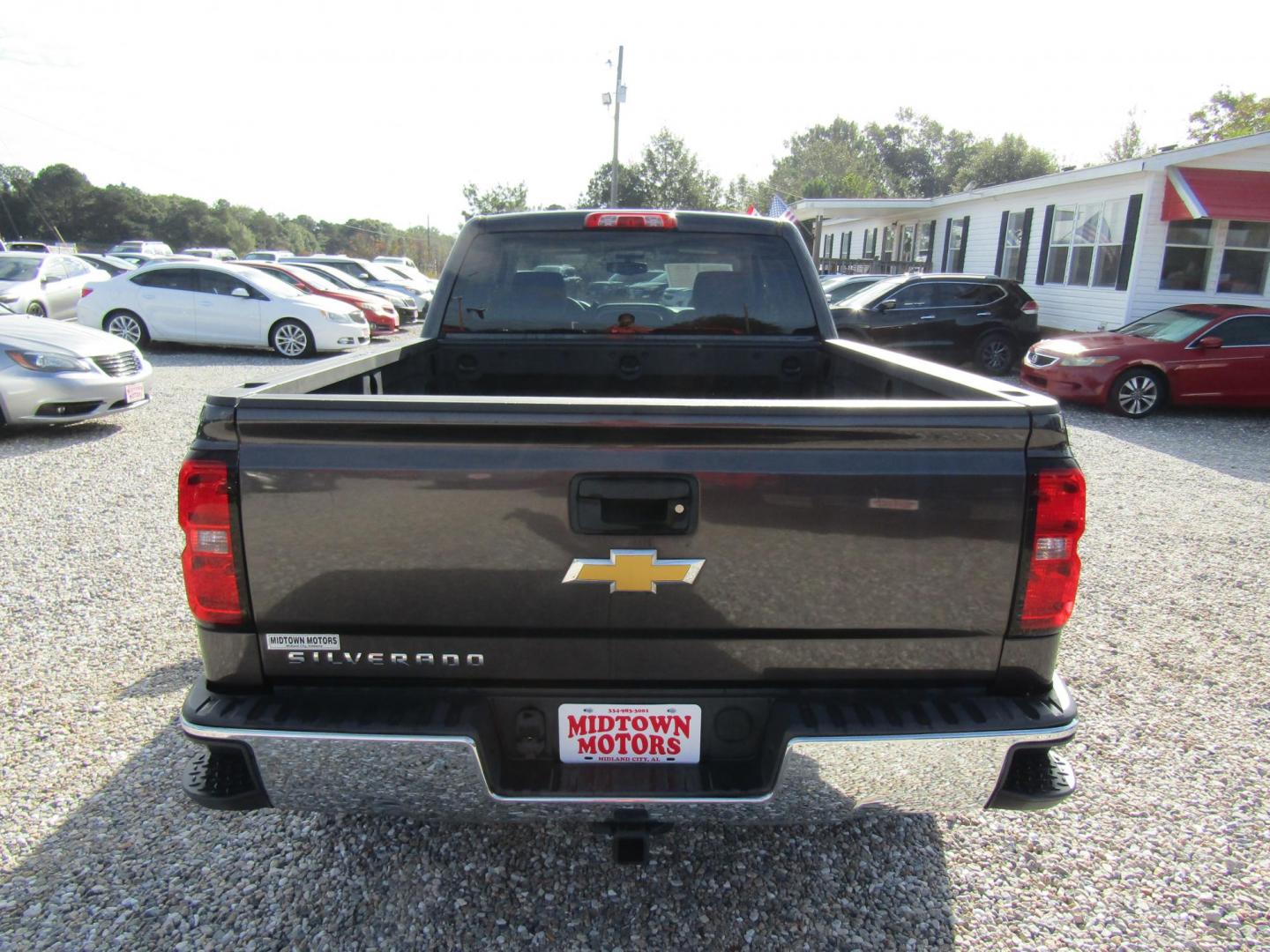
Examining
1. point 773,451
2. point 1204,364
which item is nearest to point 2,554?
point 773,451

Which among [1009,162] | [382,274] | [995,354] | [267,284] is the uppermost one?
[1009,162]

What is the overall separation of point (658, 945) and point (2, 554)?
16.2 ft

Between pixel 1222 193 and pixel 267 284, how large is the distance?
16725 millimetres

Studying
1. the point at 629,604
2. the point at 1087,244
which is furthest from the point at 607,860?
the point at 1087,244

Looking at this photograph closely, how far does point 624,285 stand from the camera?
382cm

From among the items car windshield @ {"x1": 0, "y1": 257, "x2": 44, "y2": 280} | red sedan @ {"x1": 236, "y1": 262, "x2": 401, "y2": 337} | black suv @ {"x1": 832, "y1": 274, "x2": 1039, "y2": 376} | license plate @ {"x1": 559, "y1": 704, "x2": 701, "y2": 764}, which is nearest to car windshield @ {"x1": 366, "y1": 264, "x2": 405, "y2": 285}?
red sedan @ {"x1": 236, "y1": 262, "x2": 401, "y2": 337}

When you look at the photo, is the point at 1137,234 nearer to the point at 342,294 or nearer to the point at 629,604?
the point at 342,294

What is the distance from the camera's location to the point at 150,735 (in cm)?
320

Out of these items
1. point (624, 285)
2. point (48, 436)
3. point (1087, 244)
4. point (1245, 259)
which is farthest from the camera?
point (1087, 244)

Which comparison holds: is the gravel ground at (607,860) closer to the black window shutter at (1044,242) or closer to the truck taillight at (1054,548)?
the truck taillight at (1054,548)

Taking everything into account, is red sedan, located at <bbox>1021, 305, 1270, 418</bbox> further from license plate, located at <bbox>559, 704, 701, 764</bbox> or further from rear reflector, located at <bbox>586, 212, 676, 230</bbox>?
license plate, located at <bbox>559, 704, 701, 764</bbox>

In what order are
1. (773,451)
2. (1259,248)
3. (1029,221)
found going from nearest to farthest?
(773,451) → (1259,248) → (1029,221)

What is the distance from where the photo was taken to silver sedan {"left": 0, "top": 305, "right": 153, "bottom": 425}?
770cm

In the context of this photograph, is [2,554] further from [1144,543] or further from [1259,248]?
[1259,248]
